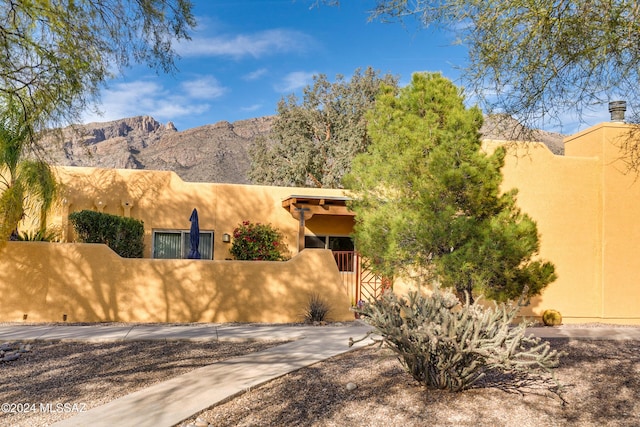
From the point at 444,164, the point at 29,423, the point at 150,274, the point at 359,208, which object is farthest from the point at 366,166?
the point at 29,423

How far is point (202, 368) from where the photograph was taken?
23.2ft

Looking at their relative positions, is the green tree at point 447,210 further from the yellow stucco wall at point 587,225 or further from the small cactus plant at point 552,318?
the yellow stucco wall at point 587,225

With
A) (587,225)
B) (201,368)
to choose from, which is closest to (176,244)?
(201,368)

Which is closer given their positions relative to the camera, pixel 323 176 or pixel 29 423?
pixel 29 423

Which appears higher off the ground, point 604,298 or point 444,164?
point 444,164

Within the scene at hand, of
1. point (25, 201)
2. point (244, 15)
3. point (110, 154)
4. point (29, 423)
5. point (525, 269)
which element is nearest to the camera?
point (29, 423)

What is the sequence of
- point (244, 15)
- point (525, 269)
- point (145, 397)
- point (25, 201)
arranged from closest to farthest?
point (145, 397) → point (525, 269) → point (25, 201) → point (244, 15)

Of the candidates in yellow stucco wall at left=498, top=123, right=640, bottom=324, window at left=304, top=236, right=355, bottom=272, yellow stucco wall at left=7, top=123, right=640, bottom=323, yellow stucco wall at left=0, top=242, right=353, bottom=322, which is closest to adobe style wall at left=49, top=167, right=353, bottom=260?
yellow stucco wall at left=7, top=123, right=640, bottom=323

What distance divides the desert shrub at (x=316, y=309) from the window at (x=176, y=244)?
4716 mm

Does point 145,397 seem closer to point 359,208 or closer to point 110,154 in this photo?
point 359,208

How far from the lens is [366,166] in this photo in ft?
41.7

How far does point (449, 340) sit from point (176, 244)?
11694 mm

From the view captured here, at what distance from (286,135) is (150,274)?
20.7 m

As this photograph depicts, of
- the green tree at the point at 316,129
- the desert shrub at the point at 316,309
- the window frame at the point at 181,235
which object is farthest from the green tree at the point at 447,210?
the green tree at the point at 316,129
